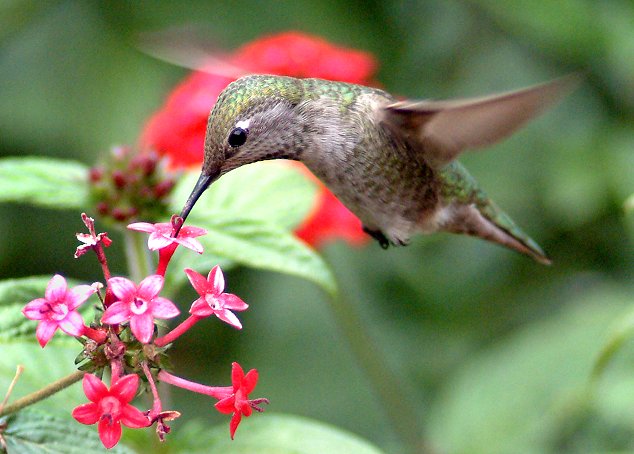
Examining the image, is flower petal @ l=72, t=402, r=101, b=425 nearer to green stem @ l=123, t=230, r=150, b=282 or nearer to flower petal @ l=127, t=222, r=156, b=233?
flower petal @ l=127, t=222, r=156, b=233

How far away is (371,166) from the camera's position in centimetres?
215

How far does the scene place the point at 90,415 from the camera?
147 centimetres

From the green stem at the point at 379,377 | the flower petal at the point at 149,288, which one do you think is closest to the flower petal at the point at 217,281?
the flower petal at the point at 149,288

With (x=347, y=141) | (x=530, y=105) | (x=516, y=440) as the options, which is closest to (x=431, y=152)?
(x=347, y=141)

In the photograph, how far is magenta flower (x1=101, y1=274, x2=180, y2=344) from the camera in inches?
58.1

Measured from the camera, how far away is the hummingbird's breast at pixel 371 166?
209cm

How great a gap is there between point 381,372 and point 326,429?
846 mm

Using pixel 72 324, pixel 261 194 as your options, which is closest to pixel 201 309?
pixel 72 324

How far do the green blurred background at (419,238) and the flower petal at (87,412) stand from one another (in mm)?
2112

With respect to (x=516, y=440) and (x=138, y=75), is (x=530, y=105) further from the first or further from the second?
(x=138, y=75)

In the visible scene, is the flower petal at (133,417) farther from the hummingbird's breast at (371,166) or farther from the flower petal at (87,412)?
the hummingbird's breast at (371,166)

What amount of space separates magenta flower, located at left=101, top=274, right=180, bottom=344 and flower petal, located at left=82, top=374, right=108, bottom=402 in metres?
0.09

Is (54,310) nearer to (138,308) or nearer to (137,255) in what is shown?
(138,308)

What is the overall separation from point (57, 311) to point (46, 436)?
29cm
